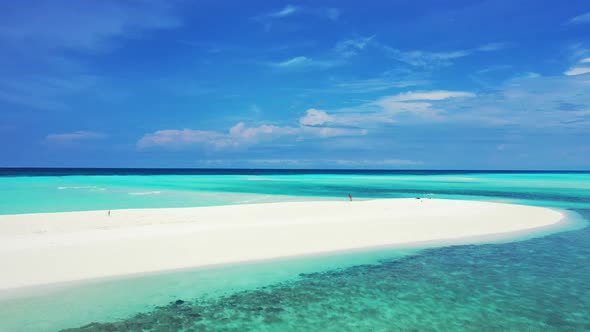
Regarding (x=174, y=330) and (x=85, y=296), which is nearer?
(x=174, y=330)

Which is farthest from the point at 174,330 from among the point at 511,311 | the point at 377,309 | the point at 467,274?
the point at 467,274

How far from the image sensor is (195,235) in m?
13.4

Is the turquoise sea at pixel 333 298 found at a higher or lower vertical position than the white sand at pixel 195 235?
lower

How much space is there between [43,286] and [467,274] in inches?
421

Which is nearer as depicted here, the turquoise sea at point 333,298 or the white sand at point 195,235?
the turquoise sea at point 333,298

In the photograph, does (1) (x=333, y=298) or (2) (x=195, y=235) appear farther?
(2) (x=195, y=235)

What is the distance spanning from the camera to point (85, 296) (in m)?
8.38

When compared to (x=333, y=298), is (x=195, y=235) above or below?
above

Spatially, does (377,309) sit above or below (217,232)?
below

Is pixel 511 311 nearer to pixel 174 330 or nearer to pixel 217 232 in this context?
pixel 174 330

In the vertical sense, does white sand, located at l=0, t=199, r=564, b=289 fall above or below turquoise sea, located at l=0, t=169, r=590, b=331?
above

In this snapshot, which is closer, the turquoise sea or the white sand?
the turquoise sea

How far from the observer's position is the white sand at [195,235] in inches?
404

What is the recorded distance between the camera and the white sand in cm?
1027
